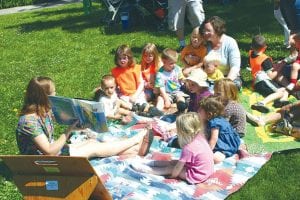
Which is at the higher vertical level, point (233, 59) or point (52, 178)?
point (233, 59)

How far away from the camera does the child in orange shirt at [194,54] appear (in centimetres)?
802

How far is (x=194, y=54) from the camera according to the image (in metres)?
8.17

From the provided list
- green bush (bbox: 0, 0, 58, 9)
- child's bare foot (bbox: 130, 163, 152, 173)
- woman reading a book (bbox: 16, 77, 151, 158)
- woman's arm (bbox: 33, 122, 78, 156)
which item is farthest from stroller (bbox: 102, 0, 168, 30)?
green bush (bbox: 0, 0, 58, 9)

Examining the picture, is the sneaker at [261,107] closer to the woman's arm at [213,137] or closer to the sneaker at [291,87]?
the sneaker at [291,87]

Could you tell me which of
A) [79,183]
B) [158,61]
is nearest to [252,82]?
[158,61]

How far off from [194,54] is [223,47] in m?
0.53

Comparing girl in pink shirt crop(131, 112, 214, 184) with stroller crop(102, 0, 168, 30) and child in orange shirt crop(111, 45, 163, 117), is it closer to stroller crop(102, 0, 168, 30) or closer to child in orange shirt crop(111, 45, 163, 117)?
child in orange shirt crop(111, 45, 163, 117)

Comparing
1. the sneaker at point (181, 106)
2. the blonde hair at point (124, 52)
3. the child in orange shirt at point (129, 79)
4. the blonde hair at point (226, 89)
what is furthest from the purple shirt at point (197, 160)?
the blonde hair at point (124, 52)

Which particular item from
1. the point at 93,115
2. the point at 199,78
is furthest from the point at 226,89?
the point at 93,115

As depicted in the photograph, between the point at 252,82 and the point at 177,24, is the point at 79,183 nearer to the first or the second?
the point at 252,82

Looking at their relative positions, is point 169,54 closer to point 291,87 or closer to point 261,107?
point 261,107

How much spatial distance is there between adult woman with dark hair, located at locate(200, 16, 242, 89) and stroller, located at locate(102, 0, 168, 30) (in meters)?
5.20

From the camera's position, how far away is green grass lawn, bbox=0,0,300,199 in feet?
18.5

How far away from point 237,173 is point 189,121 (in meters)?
0.93
